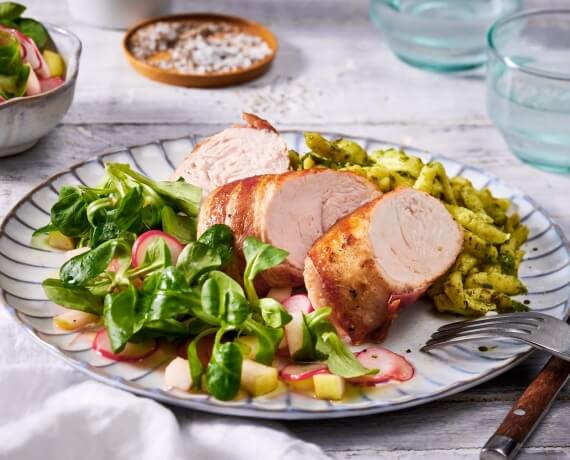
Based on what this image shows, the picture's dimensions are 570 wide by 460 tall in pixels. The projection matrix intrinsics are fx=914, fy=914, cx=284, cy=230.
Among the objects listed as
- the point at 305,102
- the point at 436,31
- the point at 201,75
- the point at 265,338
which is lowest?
the point at 305,102

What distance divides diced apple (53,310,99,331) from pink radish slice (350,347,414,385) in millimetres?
715

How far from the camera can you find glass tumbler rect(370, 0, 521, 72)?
4371 mm

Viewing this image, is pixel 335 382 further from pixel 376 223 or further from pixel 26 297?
pixel 26 297

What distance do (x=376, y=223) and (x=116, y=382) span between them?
32.7 inches

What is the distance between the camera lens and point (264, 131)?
10.1 feet

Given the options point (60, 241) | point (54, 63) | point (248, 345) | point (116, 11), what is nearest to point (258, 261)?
point (248, 345)

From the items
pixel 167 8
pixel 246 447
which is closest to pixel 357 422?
pixel 246 447

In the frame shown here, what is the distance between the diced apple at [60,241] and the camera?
278 centimetres

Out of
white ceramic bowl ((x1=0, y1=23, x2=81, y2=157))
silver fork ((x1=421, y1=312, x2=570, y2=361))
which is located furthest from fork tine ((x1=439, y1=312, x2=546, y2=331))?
white ceramic bowl ((x1=0, y1=23, x2=81, y2=157))

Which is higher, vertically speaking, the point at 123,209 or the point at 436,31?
the point at 123,209

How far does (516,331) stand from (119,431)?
3.40 feet

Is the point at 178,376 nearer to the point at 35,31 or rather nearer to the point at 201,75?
the point at 35,31

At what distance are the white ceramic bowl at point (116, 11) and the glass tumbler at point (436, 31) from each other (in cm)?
115

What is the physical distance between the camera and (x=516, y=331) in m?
2.37
